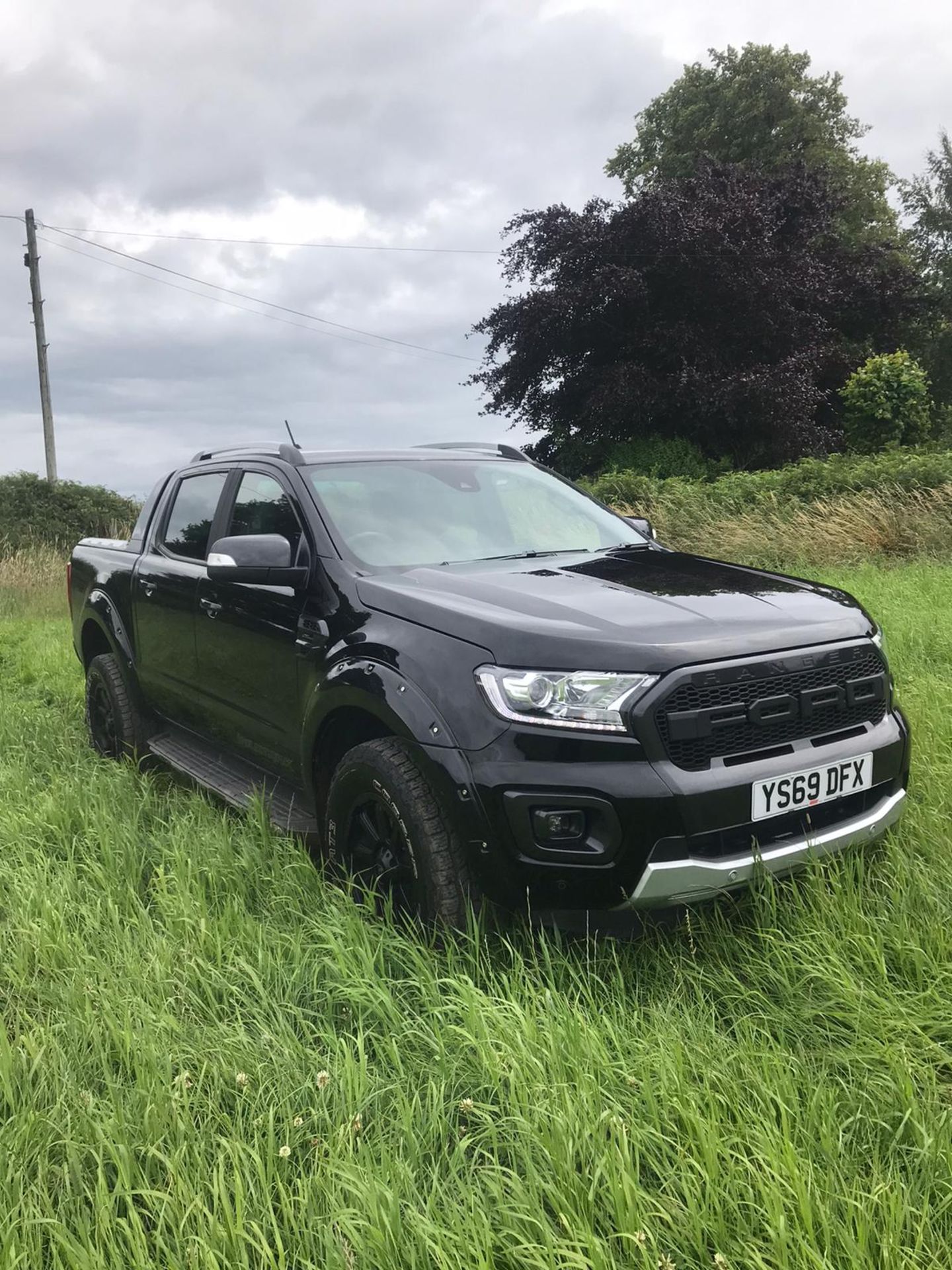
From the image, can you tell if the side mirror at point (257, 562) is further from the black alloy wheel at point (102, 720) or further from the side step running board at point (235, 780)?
the black alloy wheel at point (102, 720)

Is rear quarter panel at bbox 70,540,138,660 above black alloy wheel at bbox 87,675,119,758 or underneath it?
above

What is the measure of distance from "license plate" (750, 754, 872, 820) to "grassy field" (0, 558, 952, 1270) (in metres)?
0.22

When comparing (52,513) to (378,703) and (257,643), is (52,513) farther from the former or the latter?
(378,703)

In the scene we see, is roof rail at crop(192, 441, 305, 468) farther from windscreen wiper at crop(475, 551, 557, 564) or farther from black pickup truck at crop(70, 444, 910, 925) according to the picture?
windscreen wiper at crop(475, 551, 557, 564)

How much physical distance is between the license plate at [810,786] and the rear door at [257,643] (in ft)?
5.17

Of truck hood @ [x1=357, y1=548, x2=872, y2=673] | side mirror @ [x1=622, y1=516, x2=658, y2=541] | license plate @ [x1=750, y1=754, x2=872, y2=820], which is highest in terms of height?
side mirror @ [x1=622, y1=516, x2=658, y2=541]

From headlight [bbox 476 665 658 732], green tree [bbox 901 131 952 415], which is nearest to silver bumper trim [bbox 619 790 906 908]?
headlight [bbox 476 665 658 732]

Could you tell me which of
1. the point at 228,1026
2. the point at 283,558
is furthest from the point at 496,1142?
the point at 283,558

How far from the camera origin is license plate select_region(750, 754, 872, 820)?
252 cm

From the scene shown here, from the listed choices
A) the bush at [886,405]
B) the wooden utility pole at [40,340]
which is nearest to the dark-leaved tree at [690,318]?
the bush at [886,405]

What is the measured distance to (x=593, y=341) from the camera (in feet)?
85.9

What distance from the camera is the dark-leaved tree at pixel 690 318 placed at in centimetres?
2388

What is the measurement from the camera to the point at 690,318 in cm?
2558

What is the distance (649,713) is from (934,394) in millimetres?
33928
